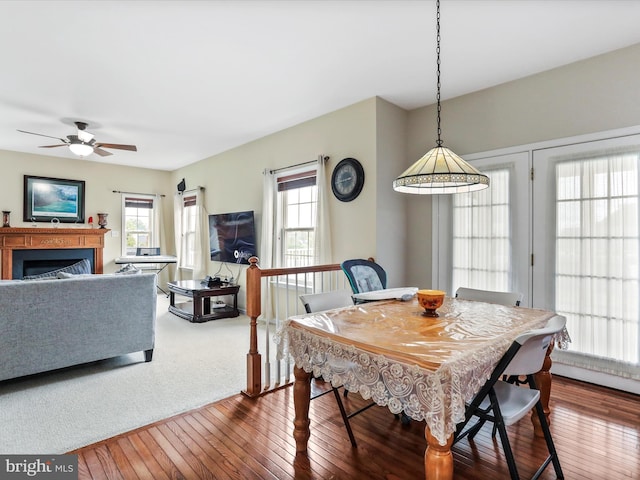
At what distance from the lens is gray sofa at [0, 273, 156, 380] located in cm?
274

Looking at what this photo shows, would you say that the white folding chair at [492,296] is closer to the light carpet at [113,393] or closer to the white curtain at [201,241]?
the light carpet at [113,393]

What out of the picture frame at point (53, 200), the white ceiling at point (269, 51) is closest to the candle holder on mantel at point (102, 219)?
the picture frame at point (53, 200)

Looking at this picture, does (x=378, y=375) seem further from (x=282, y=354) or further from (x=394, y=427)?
(x=394, y=427)

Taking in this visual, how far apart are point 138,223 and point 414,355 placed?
24.1 feet

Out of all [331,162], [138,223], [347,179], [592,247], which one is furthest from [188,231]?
[592,247]

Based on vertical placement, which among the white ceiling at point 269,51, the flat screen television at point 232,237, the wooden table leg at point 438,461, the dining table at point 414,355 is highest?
the white ceiling at point 269,51

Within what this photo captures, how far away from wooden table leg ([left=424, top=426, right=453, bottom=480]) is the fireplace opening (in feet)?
22.8

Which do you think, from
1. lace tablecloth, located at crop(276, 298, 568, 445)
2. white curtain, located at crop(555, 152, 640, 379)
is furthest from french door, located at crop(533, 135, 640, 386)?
lace tablecloth, located at crop(276, 298, 568, 445)

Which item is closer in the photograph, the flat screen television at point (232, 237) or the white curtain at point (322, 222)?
the white curtain at point (322, 222)

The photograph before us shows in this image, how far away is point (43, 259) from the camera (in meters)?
6.00

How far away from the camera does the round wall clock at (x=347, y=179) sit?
3787 mm

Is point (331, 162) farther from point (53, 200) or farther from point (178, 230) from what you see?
point (53, 200)

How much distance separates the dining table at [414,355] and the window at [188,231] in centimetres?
555

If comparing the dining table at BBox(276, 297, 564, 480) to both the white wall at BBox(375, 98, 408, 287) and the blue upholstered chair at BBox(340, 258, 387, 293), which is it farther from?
the white wall at BBox(375, 98, 408, 287)
